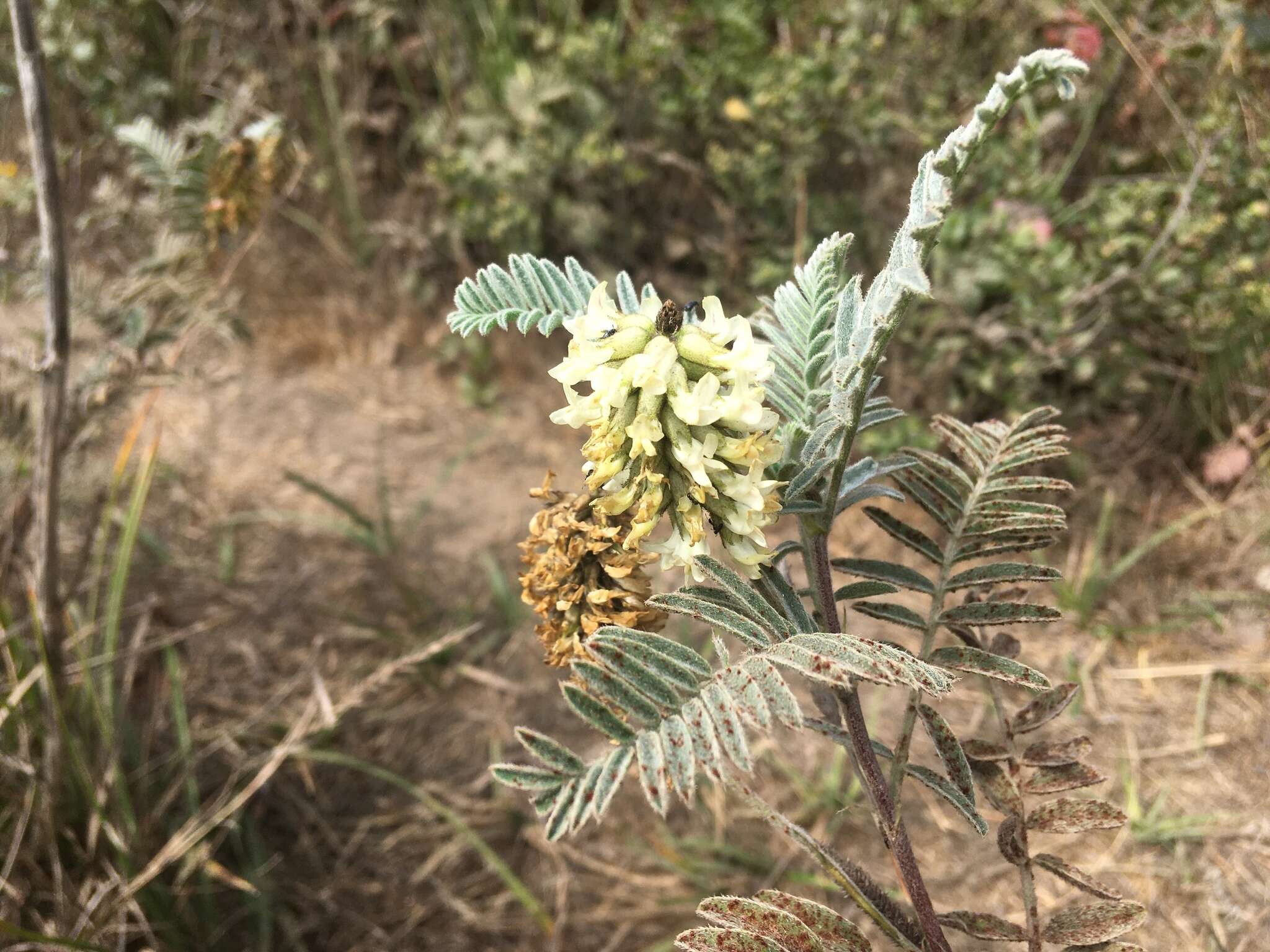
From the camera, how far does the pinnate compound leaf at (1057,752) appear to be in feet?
2.43

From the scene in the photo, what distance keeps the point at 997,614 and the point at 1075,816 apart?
0.17 meters

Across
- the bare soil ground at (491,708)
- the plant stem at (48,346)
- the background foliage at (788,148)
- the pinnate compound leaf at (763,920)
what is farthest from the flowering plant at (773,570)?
the background foliage at (788,148)

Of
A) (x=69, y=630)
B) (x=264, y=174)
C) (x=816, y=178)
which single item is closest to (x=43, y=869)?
(x=69, y=630)

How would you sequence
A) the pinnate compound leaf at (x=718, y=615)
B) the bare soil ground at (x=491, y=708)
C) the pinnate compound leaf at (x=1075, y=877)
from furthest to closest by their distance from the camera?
the bare soil ground at (x=491, y=708) < the pinnate compound leaf at (x=1075, y=877) < the pinnate compound leaf at (x=718, y=615)

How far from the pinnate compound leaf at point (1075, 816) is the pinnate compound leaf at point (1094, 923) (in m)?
0.05

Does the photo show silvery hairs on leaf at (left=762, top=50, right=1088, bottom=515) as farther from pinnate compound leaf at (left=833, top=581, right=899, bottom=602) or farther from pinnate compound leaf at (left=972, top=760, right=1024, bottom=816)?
pinnate compound leaf at (left=972, top=760, right=1024, bottom=816)

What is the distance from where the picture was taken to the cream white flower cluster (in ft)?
1.88

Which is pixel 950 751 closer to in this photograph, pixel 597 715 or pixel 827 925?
pixel 827 925

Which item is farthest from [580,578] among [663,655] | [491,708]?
[491,708]

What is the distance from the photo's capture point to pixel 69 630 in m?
1.67

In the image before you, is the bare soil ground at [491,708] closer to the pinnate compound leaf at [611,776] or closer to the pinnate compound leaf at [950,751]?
the pinnate compound leaf at [950,751]

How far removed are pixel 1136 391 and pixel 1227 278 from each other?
297 mm

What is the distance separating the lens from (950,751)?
2.15 feet

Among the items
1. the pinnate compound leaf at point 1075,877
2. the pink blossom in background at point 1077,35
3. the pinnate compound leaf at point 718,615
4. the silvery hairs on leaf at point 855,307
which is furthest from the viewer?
the pink blossom in background at point 1077,35
